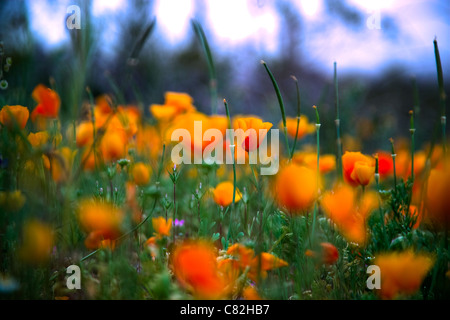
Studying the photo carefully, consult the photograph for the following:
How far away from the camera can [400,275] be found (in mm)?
562

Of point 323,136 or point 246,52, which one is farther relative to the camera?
point 246,52

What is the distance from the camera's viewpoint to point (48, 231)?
63 cm

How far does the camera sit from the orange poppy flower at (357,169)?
78cm

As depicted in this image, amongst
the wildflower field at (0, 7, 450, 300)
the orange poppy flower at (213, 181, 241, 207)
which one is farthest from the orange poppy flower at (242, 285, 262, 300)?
the orange poppy flower at (213, 181, 241, 207)

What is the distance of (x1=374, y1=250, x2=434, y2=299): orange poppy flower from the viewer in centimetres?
55

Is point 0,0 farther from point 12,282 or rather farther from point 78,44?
point 12,282

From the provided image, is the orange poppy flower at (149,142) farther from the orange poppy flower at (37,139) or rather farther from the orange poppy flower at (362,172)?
the orange poppy flower at (362,172)

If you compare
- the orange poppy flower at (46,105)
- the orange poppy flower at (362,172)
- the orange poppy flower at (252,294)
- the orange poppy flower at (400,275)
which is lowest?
the orange poppy flower at (252,294)

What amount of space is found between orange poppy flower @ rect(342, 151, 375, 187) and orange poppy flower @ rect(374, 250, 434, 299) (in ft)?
0.68

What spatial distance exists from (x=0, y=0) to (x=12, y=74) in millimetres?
511

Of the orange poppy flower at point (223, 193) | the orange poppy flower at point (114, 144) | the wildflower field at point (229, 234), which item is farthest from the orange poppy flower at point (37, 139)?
the orange poppy flower at point (223, 193)

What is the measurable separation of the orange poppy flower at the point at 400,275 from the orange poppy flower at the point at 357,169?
0.68ft

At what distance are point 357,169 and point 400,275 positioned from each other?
28cm

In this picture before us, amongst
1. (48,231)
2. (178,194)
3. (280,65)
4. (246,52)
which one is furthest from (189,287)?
(280,65)
